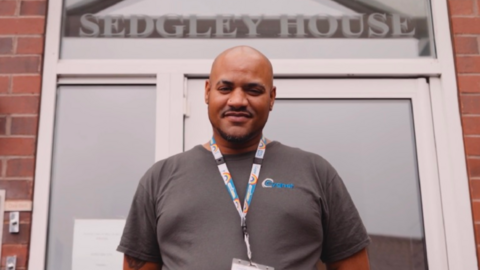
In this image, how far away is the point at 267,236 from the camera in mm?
1707

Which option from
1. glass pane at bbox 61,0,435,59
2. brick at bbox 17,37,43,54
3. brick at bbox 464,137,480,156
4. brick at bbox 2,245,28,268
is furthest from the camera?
glass pane at bbox 61,0,435,59

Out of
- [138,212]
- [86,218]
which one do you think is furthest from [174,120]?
[138,212]

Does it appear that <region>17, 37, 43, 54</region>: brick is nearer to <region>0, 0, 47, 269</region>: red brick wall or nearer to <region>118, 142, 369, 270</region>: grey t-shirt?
<region>0, 0, 47, 269</region>: red brick wall

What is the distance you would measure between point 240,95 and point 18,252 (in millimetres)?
1530

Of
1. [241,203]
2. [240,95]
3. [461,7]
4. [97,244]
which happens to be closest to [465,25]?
[461,7]

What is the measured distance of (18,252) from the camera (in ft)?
8.44

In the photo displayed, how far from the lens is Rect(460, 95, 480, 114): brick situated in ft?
8.89

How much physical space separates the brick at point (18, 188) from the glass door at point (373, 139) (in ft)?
2.79

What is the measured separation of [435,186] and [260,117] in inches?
52.0

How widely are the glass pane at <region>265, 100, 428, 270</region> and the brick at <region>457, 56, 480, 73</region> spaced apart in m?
0.33

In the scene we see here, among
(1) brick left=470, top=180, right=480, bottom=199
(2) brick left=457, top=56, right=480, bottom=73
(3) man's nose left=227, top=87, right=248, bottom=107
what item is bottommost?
(1) brick left=470, top=180, right=480, bottom=199

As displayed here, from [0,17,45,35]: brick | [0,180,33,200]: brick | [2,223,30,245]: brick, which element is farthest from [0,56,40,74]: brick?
[2,223,30,245]: brick

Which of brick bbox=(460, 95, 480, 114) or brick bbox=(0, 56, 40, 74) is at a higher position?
brick bbox=(0, 56, 40, 74)

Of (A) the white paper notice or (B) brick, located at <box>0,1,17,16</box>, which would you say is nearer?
(A) the white paper notice
